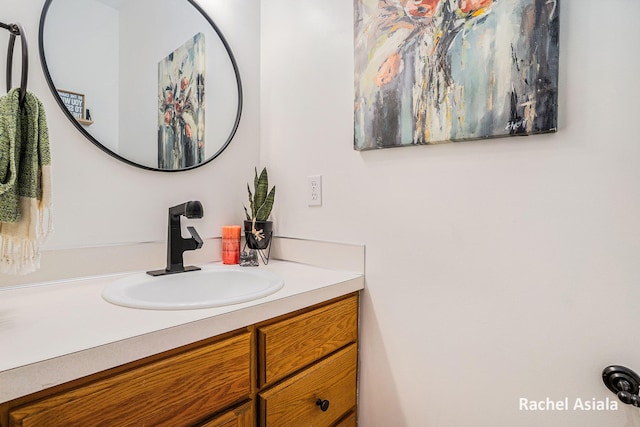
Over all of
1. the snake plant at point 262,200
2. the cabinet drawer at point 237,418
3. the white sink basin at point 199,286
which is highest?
the snake plant at point 262,200

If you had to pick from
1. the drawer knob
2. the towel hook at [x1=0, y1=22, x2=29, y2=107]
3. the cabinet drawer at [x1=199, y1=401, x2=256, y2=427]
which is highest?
the towel hook at [x1=0, y1=22, x2=29, y2=107]

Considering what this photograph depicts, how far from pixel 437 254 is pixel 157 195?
961mm

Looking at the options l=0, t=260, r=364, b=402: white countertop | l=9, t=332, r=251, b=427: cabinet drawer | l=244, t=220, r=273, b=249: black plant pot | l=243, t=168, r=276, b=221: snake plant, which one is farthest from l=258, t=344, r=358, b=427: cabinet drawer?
l=243, t=168, r=276, b=221: snake plant

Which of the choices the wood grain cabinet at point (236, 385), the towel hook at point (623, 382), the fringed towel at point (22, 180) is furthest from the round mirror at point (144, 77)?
the towel hook at point (623, 382)

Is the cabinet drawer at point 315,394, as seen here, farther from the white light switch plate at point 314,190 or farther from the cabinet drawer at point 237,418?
the white light switch plate at point 314,190

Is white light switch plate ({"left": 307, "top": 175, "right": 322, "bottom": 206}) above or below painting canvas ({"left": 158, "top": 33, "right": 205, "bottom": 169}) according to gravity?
below

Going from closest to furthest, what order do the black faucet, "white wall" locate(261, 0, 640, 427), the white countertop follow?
the white countertop, "white wall" locate(261, 0, 640, 427), the black faucet

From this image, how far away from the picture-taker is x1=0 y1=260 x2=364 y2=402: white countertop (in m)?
0.53

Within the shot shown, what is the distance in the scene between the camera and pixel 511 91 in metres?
0.88

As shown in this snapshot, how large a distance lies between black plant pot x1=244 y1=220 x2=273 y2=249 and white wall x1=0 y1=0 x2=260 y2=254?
153 millimetres

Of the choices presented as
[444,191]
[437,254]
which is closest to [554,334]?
[437,254]

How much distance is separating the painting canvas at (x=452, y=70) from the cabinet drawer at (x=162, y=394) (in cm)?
77

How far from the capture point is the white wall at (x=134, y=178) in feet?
3.21

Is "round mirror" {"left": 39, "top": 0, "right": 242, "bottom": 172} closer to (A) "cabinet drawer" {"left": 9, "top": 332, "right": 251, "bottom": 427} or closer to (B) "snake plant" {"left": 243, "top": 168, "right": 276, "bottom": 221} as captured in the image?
(B) "snake plant" {"left": 243, "top": 168, "right": 276, "bottom": 221}
